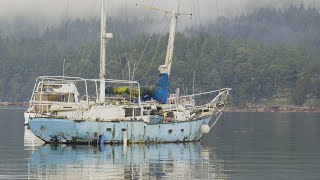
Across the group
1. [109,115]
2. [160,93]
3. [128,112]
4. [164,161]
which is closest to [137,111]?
[128,112]

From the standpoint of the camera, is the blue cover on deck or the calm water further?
the blue cover on deck

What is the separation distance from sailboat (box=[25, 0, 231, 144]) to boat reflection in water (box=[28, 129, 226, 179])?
1.25 metres

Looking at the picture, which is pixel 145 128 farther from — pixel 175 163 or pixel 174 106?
pixel 175 163

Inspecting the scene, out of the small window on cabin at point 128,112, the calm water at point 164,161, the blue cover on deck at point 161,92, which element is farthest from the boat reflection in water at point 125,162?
the blue cover on deck at point 161,92

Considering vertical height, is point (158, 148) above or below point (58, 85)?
below

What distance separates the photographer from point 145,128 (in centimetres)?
8038

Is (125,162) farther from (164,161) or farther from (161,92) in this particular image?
(161,92)

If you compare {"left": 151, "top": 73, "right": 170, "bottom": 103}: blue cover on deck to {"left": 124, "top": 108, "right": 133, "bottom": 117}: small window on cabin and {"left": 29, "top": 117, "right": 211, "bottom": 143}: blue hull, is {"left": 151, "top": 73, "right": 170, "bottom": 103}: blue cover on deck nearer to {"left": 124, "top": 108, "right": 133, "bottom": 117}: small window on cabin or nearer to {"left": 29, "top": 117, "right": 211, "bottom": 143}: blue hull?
{"left": 29, "top": 117, "right": 211, "bottom": 143}: blue hull

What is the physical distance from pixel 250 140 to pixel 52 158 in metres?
33.2

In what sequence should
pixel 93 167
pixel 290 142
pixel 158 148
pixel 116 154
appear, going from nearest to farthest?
pixel 93 167, pixel 116 154, pixel 158 148, pixel 290 142

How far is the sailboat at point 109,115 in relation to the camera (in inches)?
3105

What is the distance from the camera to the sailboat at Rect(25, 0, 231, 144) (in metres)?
78.9

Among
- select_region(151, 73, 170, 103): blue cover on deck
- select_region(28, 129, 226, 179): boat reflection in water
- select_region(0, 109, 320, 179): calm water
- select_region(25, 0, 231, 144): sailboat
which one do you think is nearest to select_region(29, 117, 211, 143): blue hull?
select_region(25, 0, 231, 144): sailboat

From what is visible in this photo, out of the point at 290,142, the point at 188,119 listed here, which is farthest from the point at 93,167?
the point at 290,142
